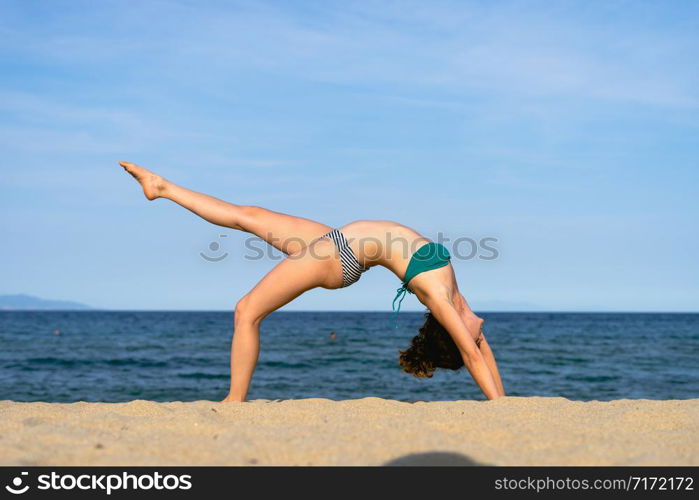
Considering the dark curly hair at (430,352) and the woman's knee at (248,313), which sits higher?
the woman's knee at (248,313)

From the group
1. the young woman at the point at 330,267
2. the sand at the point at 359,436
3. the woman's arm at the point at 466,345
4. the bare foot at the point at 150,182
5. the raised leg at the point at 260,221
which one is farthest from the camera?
the bare foot at the point at 150,182

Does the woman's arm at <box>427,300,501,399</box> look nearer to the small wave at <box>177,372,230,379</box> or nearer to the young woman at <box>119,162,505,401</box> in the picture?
the young woman at <box>119,162,505,401</box>

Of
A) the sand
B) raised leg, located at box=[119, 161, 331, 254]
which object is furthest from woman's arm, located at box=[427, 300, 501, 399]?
raised leg, located at box=[119, 161, 331, 254]

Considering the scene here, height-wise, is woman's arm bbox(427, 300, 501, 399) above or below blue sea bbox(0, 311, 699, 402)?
above

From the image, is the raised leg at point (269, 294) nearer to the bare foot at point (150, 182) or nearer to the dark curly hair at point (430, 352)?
the dark curly hair at point (430, 352)

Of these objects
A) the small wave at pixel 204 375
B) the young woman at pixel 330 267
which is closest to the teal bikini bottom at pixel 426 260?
the young woman at pixel 330 267

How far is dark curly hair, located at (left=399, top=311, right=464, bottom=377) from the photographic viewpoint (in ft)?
18.9

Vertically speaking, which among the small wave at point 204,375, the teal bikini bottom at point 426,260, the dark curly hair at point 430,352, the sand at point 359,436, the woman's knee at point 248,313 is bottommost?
the small wave at point 204,375

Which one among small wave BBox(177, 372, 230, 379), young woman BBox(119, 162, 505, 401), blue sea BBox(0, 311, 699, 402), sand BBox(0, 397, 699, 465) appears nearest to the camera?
sand BBox(0, 397, 699, 465)

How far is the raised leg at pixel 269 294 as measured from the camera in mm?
5160

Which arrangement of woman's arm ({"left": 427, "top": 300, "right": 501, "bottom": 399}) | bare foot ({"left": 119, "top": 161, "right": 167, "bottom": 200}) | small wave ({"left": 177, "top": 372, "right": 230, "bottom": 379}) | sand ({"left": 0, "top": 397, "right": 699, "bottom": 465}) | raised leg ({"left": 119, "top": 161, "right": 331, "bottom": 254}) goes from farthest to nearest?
1. small wave ({"left": 177, "top": 372, "right": 230, "bottom": 379})
2. bare foot ({"left": 119, "top": 161, "right": 167, "bottom": 200})
3. raised leg ({"left": 119, "top": 161, "right": 331, "bottom": 254})
4. woman's arm ({"left": 427, "top": 300, "right": 501, "bottom": 399})
5. sand ({"left": 0, "top": 397, "right": 699, "bottom": 465})

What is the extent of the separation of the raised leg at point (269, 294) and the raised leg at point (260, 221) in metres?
0.24

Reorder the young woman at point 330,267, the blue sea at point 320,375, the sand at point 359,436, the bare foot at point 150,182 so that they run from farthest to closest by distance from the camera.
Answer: the blue sea at point 320,375 → the bare foot at point 150,182 → the young woman at point 330,267 → the sand at point 359,436
